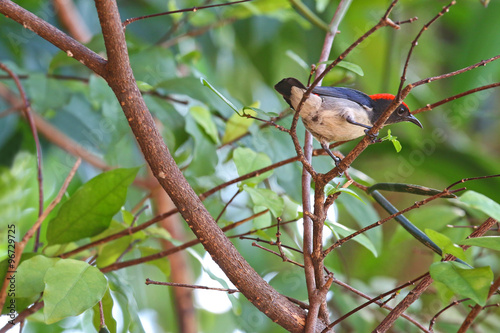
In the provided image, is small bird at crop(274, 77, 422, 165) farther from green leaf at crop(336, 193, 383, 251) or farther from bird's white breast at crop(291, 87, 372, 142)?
green leaf at crop(336, 193, 383, 251)

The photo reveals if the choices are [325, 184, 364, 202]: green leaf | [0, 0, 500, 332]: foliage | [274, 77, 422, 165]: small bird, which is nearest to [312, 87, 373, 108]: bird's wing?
[274, 77, 422, 165]: small bird

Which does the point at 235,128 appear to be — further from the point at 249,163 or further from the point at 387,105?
the point at 387,105

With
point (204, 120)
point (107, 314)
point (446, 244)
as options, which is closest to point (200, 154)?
point (204, 120)

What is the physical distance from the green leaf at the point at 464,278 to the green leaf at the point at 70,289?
22.5 inches

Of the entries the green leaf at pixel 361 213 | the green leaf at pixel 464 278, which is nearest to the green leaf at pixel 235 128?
the green leaf at pixel 361 213

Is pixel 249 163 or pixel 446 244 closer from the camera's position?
pixel 446 244

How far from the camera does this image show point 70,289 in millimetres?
949

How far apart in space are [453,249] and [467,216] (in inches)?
31.0

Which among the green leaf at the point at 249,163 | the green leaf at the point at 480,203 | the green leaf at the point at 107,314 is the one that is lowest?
the green leaf at the point at 480,203

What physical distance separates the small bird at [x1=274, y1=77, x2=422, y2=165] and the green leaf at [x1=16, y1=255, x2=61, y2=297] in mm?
641

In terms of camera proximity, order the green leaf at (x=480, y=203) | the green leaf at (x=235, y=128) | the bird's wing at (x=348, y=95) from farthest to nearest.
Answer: the green leaf at (x=235, y=128) → the bird's wing at (x=348, y=95) → the green leaf at (x=480, y=203)

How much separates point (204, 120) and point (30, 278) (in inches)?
24.4

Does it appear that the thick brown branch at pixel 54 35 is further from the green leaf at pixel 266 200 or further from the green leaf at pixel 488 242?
the green leaf at pixel 488 242

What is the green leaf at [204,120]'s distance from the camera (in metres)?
1.45
